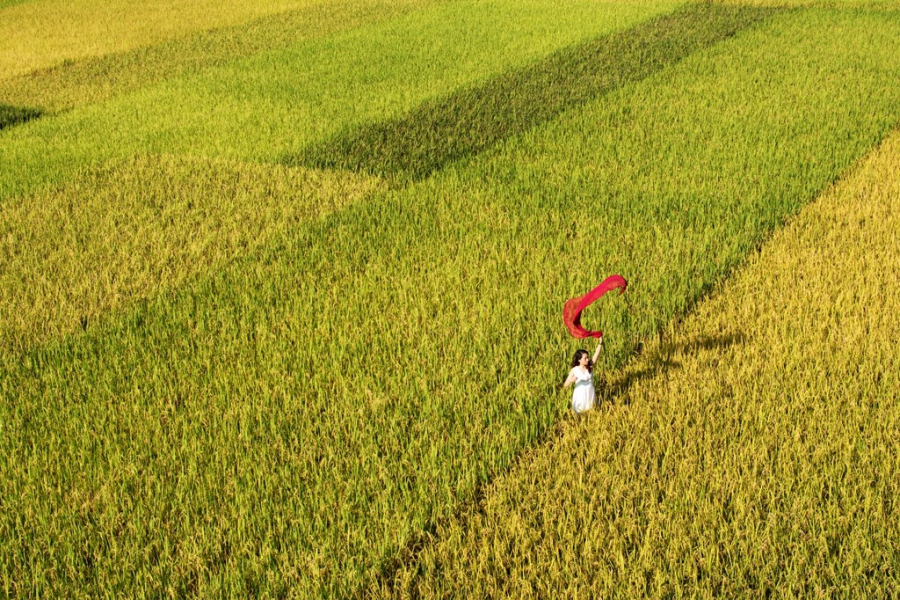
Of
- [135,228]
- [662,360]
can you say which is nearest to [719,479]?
[662,360]

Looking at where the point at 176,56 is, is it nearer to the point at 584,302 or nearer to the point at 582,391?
the point at 582,391

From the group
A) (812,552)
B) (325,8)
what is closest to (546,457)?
(812,552)

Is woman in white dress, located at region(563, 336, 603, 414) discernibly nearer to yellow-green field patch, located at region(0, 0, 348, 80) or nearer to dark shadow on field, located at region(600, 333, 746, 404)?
dark shadow on field, located at region(600, 333, 746, 404)

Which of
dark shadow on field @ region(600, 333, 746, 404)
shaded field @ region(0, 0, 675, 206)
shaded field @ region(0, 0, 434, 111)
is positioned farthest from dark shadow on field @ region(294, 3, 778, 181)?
shaded field @ region(0, 0, 434, 111)

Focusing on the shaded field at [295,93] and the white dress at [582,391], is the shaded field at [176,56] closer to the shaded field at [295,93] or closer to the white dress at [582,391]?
the shaded field at [295,93]

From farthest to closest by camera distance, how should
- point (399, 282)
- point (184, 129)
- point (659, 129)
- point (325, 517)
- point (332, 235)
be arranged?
point (184, 129), point (659, 129), point (332, 235), point (399, 282), point (325, 517)

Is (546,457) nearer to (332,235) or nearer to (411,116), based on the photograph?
(332,235)
